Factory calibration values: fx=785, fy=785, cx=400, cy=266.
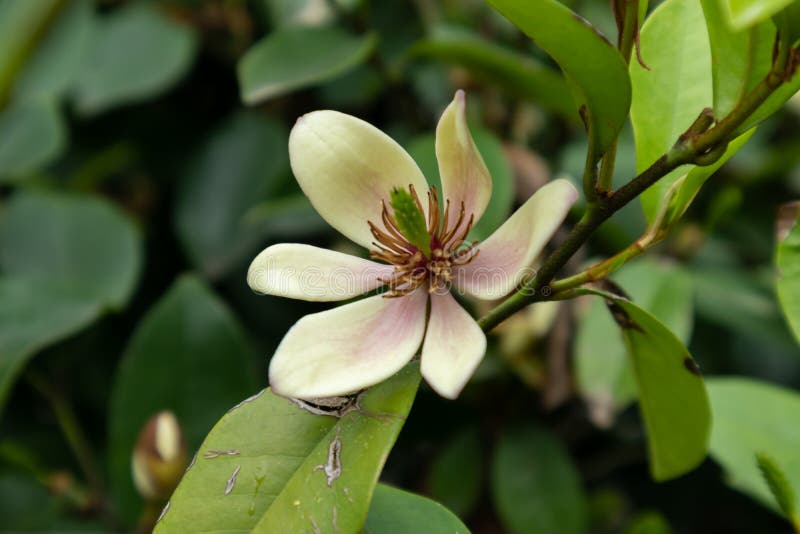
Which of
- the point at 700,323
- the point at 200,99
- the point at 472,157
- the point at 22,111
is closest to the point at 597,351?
the point at 700,323

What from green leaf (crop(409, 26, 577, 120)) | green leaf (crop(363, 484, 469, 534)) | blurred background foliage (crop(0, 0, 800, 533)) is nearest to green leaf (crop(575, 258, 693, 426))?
blurred background foliage (crop(0, 0, 800, 533))

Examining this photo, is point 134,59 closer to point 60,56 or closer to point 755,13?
point 60,56

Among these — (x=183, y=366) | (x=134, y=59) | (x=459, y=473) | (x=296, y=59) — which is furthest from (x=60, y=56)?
(x=459, y=473)

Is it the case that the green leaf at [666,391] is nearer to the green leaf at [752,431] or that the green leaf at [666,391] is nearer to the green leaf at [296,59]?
the green leaf at [752,431]

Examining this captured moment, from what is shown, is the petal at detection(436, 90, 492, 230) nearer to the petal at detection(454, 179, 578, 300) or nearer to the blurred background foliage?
the petal at detection(454, 179, 578, 300)

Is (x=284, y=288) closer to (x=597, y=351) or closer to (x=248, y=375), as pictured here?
(x=248, y=375)

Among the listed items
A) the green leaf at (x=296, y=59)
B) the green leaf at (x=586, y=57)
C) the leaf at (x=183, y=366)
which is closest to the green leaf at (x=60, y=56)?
the green leaf at (x=296, y=59)
